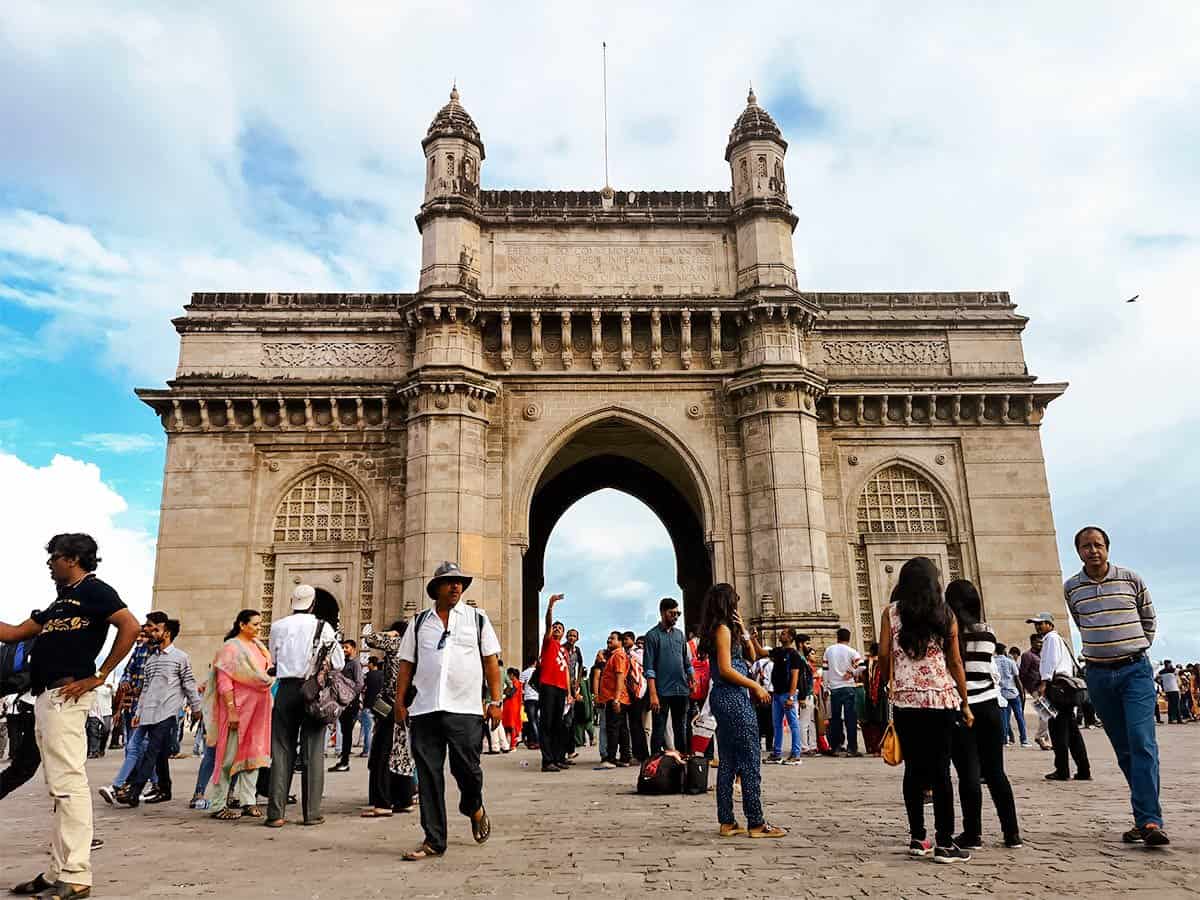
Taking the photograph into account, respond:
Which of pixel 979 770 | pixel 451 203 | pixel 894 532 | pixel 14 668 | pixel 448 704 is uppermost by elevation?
pixel 451 203

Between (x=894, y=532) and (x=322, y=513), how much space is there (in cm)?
1416

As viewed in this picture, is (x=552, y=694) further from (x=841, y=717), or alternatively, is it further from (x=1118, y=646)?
(x=1118, y=646)

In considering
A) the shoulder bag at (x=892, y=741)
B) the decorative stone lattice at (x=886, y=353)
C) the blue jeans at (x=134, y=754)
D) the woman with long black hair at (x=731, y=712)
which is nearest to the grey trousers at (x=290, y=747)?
the blue jeans at (x=134, y=754)

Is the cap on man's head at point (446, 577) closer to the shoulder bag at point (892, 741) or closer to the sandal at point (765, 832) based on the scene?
the sandal at point (765, 832)

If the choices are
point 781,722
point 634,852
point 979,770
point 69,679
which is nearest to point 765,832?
point 634,852

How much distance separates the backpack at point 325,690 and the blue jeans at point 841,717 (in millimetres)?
8217

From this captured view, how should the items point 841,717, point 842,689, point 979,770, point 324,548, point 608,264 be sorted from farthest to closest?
point 608,264
point 324,548
point 841,717
point 842,689
point 979,770

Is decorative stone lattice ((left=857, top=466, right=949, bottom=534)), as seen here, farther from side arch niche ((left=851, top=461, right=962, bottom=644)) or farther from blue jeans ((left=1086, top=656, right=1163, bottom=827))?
blue jeans ((left=1086, top=656, right=1163, bottom=827))

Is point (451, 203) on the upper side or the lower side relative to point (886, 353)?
upper

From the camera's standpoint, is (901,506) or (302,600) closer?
(302,600)

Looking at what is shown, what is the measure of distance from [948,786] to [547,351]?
1825 cm

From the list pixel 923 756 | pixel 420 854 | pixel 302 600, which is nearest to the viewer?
pixel 923 756

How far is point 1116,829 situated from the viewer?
257 inches

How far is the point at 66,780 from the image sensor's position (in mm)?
5152
